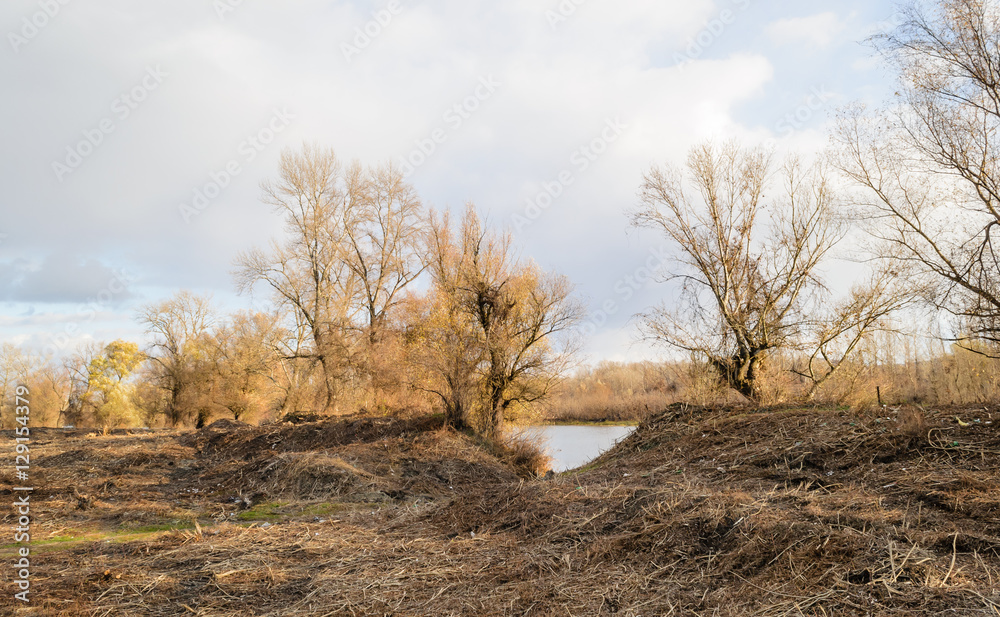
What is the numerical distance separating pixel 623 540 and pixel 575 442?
1034 inches

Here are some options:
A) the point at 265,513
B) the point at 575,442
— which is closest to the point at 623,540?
the point at 265,513

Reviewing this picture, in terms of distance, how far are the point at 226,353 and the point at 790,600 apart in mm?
37903

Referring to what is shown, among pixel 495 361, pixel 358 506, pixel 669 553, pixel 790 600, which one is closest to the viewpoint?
pixel 790 600

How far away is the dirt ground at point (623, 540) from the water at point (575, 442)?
6630 mm

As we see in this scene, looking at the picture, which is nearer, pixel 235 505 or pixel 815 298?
pixel 235 505

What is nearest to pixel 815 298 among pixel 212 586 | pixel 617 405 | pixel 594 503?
pixel 594 503

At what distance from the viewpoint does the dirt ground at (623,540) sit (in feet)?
12.3

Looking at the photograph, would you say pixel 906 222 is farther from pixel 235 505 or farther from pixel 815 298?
pixel 235 505

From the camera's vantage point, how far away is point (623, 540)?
4.94 metres

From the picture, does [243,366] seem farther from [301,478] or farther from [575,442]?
[301,478]

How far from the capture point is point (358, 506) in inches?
372

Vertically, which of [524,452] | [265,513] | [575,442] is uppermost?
[265,513]

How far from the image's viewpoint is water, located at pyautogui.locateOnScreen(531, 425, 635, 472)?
21780mm

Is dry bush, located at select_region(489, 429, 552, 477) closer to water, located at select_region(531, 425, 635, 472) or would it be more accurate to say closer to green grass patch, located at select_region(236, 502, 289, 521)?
water, located at select_region(531, 425, 635, 472)
